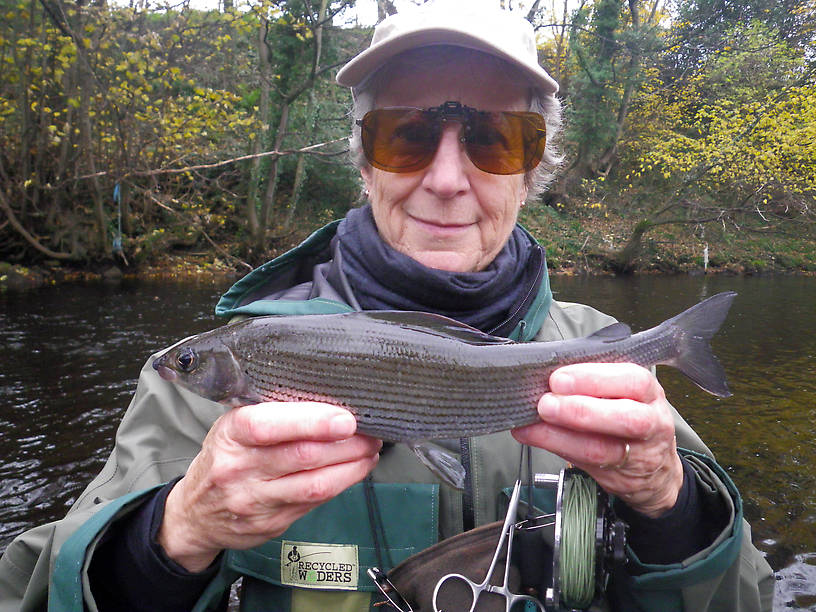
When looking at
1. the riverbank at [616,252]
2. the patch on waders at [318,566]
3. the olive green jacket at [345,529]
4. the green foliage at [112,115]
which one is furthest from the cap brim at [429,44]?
the riverbank at [616,252]

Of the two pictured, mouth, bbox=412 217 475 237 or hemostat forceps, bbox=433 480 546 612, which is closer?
hemostat forceps, bbox=433 480 546 612

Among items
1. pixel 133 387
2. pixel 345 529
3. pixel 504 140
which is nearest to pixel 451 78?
pixel 504 140

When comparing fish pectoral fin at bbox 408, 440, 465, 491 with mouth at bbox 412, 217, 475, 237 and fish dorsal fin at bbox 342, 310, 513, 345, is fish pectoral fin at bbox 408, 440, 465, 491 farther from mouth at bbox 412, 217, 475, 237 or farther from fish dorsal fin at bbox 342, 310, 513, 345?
mouth at bbox 412, 217, 475, 237

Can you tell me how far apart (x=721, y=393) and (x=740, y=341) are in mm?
11812

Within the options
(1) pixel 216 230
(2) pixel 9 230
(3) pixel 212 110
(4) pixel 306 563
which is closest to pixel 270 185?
(1) pixel 216 230

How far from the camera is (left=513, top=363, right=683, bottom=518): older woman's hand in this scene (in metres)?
1.64

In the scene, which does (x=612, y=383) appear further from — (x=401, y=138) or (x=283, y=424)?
(x=401, y=138)

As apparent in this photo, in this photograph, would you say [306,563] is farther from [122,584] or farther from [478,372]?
[478,372]

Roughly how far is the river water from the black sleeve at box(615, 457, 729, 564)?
336cm

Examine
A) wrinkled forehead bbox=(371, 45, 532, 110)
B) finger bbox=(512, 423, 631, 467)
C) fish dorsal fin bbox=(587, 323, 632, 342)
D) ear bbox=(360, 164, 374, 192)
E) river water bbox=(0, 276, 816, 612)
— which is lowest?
river water bbox=(0, 276, 816, 612)

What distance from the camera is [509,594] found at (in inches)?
77.6

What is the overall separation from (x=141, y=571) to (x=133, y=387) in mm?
7300

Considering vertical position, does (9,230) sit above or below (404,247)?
below

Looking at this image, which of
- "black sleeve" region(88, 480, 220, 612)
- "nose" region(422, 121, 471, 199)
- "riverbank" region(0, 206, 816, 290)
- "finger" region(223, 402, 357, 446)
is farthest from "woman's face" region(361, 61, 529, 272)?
"riverbank" region(0, 206, 816, 290)
